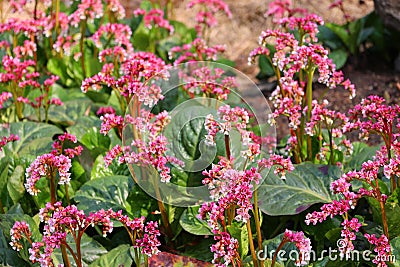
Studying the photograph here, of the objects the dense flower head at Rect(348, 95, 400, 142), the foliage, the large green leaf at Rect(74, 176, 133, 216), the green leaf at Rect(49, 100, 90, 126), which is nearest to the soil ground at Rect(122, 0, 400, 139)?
the green leaf at Rect(49, 100, 90, 126)

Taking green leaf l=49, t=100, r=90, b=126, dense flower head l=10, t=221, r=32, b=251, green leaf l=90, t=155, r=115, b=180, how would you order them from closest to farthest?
dense flower head l=10, t=221, r=32, b=251 < green leaf l=90, t=155, r=115, b=180 < green leaf l=49, t=100, r=90, b=126

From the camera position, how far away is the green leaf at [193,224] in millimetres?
2412

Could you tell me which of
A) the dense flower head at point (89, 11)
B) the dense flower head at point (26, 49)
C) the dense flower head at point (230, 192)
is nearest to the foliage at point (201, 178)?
the dense flower head at point (230, 192)

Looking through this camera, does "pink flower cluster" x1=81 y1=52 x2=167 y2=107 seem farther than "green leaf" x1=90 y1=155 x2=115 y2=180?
No

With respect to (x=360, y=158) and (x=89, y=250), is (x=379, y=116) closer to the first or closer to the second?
(x=360, y=158)

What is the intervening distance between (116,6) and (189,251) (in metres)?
1.79

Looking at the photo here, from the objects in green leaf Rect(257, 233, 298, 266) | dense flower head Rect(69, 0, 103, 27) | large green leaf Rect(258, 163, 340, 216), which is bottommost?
green leaf Rect(257, 233, 298, 266)

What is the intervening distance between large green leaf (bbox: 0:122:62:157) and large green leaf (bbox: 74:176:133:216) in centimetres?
40

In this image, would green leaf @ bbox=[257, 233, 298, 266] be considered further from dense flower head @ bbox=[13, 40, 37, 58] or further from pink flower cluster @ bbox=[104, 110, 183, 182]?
dense flower head @ bbox=[13, 40, 37, 58]

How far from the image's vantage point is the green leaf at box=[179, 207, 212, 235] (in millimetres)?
2412

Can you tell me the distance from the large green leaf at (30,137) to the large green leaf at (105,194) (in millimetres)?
396

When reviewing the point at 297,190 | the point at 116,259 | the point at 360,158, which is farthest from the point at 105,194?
A: the point at 360,158

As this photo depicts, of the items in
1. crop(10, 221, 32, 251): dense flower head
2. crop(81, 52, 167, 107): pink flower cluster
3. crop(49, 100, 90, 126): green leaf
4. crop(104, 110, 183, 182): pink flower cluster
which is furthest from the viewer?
crop(49, 100, 90, 126): green leaf

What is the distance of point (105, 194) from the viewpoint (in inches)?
104
